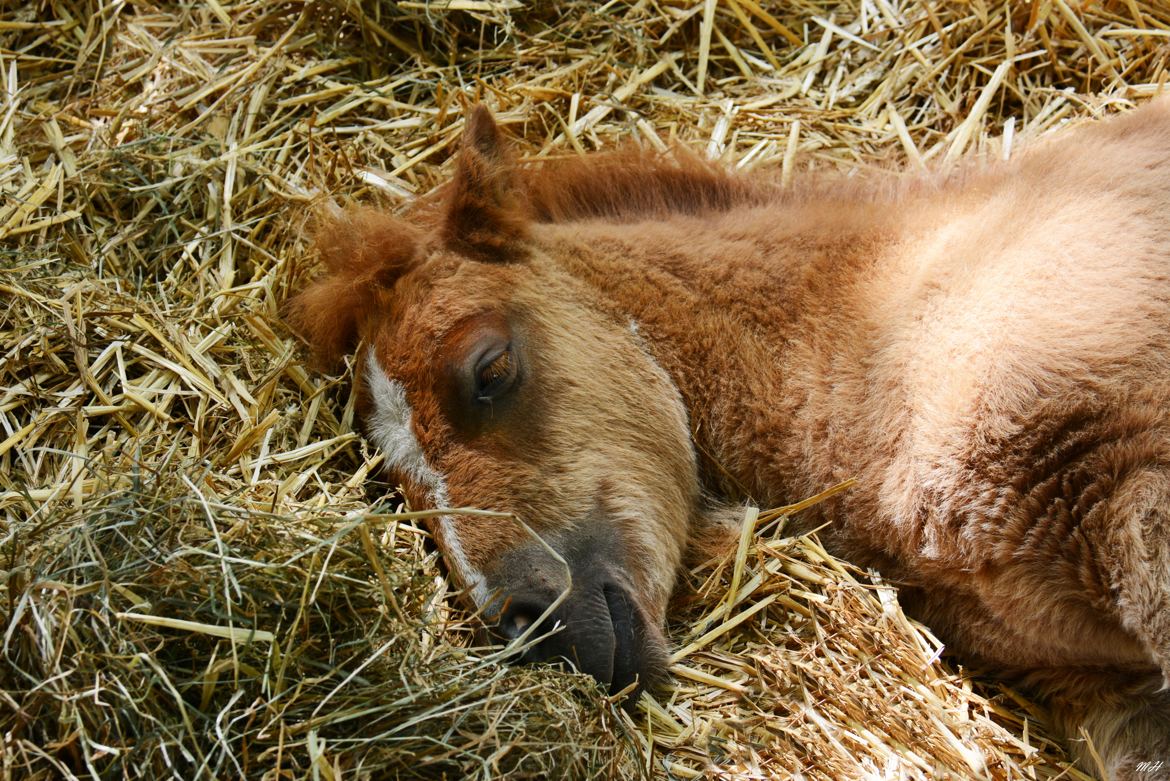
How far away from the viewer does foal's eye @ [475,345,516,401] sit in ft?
9.19

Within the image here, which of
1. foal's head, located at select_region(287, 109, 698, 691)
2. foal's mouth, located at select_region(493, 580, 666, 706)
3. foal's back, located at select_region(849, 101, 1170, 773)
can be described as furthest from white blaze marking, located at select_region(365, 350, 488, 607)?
foal's back, located at select_region(849, 101, 1170, 773)

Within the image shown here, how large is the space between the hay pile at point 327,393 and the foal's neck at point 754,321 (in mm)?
245

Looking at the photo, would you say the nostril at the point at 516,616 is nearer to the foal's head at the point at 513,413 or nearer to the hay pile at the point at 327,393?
the foal's head at the point at 513,413

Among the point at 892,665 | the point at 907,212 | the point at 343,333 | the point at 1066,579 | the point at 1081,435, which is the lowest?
the point at 892,665

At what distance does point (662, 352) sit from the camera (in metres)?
3.12

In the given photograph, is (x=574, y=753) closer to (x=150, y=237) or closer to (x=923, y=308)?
(x=923, y=308)

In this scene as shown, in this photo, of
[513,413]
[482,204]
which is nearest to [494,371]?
[513,413]

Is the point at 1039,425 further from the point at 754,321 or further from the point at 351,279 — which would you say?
the point at 351,279

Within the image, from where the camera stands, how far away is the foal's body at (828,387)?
8.07 feet

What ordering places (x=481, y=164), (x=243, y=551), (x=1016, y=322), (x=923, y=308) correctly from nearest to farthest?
(x=243, y=551) → (x=1016, y=322) → (x=923, y=308) → (x=481, y=164)

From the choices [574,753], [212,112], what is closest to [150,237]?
[212,112]

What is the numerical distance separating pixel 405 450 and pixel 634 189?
1332mm

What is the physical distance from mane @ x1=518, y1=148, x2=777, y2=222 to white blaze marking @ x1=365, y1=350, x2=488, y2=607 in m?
0.94

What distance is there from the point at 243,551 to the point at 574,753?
904 mm
